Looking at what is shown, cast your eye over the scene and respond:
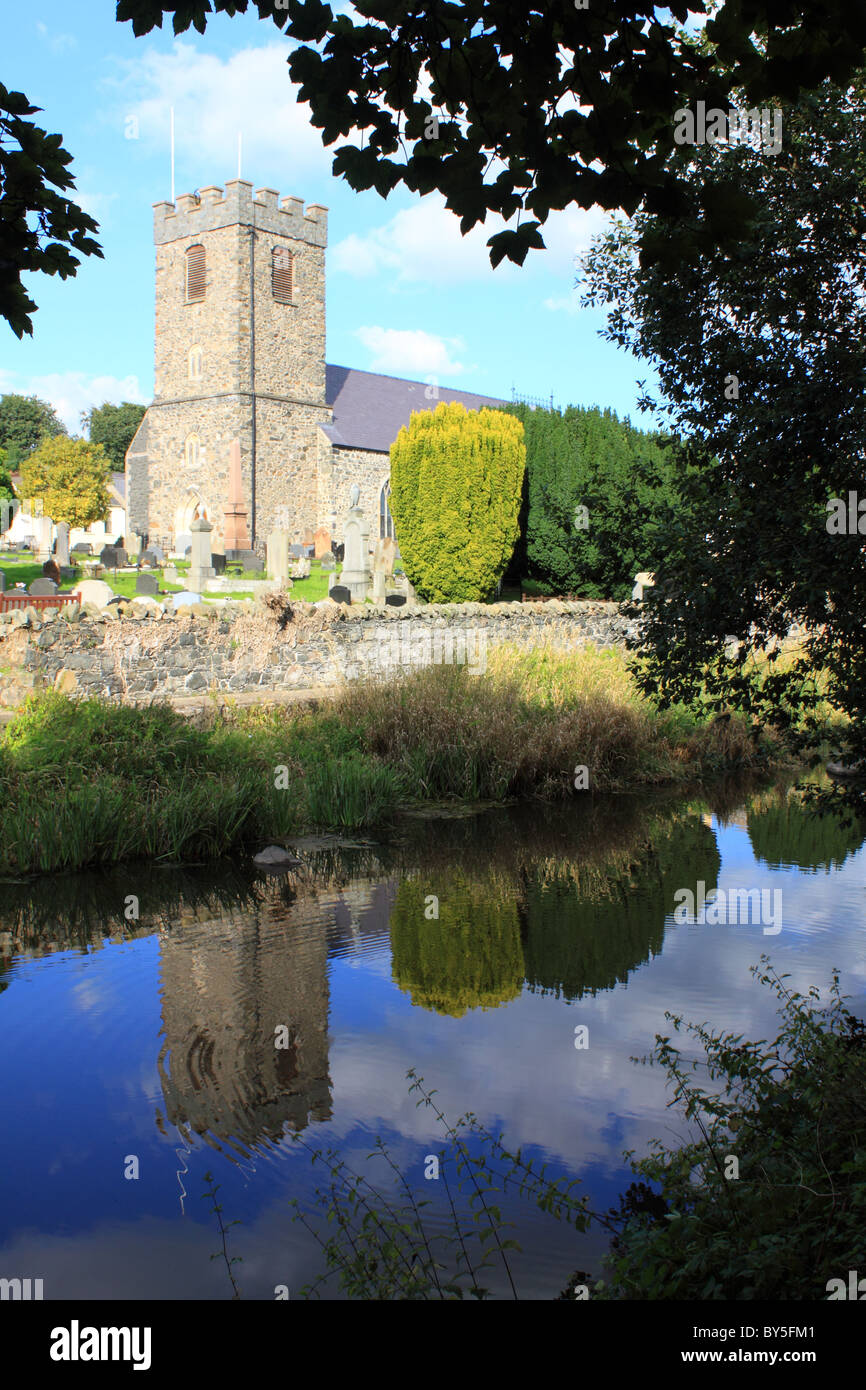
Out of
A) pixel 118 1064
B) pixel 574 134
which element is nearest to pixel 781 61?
pixel 574 134

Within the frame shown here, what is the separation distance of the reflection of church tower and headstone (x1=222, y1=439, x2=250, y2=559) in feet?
78.6

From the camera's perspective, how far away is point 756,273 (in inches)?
207

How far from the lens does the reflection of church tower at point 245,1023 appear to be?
16.7 feet

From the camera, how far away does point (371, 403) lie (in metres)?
43.6

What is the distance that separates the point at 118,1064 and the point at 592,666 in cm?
1030

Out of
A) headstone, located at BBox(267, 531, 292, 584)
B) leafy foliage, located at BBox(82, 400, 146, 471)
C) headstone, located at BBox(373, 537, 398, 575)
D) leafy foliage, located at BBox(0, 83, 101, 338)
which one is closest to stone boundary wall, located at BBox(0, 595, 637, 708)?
headstone, located at BBox(373, 537, 398, 575)

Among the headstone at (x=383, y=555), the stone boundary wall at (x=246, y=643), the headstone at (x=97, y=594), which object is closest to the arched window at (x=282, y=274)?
the headstone at (x=383, y=555)

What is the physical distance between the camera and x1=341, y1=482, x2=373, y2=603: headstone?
20.4 meters

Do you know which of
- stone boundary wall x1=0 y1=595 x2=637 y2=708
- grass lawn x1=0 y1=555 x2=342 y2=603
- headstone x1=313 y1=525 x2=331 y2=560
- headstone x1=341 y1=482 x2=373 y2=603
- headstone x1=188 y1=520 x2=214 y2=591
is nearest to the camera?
stone boundary wall x1=0 y1=595 x2=637 y2=708

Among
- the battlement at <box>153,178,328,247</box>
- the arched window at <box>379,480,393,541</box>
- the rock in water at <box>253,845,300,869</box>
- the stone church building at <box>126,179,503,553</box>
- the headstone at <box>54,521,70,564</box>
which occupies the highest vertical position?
the battlement at <box>153,178,328,247</box>

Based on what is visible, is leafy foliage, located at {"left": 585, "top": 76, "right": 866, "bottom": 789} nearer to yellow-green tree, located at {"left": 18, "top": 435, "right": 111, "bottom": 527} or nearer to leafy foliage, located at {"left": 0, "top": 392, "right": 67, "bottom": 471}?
yellow-green tree, located at {"left": 18, "top": 435, "right": 111, "bottom": 527}

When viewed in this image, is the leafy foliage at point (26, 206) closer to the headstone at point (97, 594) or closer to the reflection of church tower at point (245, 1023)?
the reflection of church tower at point (245, 1023)

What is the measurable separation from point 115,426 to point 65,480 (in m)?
30.0

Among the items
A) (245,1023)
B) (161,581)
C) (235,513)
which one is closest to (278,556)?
(161,581)
